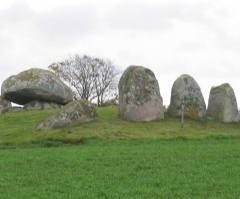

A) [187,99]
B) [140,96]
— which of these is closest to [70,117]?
[140,96]

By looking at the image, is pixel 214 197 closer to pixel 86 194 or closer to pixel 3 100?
pixel 86 194

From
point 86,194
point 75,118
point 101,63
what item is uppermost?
point 101,63

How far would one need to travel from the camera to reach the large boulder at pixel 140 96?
3447cm

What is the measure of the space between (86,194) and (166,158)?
7.26m

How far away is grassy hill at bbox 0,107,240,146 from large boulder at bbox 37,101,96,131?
1.76ft

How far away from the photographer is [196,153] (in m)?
21.2

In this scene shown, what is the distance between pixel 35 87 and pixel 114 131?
1353 cm

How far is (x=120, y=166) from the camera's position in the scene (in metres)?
17.8

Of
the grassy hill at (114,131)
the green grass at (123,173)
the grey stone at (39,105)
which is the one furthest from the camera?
the grey stone at (39,105)

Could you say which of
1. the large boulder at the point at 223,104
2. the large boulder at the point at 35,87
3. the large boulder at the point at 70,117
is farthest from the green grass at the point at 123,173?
the large boulder at the point at 35,87

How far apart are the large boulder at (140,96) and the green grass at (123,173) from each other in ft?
36.9

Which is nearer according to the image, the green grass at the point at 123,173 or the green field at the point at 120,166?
the green grass at the point at 123,173

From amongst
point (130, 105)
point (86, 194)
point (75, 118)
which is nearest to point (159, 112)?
point (130, 105)

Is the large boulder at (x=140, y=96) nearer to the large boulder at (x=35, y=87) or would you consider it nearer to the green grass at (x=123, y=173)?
the large boulder at (x=35, y=87)
